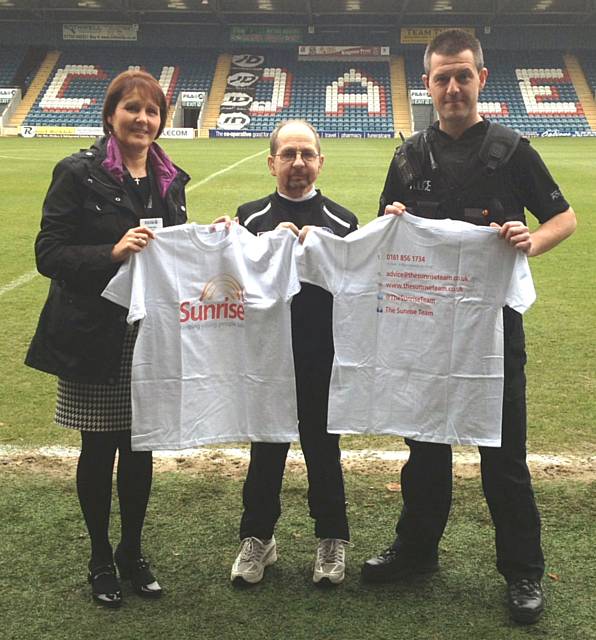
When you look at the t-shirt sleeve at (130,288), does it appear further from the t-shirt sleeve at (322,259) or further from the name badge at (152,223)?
the t-shirt sleeve at (322,259)

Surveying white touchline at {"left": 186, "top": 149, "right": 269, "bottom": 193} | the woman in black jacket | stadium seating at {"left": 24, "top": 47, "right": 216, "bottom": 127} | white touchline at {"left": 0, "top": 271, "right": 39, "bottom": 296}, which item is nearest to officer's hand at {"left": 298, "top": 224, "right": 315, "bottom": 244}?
the woman in black jacket

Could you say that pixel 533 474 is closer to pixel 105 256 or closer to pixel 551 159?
pixel 105 256

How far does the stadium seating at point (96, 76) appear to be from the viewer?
4172 centimetres

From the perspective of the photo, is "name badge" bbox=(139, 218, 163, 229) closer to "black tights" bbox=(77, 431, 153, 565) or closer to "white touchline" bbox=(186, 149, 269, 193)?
"black tights" bbox=(77, 431, 153, 565)

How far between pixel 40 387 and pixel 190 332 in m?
2.81

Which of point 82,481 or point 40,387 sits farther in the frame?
point 40,387

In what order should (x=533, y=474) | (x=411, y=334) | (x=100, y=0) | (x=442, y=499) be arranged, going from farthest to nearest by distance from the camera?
(x=100, y=0) → (x=533, y=474) → (x=442, y=499) → (x=411, y=334)

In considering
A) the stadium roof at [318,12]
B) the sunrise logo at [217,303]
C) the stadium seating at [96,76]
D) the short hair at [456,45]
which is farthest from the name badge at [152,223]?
the stadium roof at [318,12]

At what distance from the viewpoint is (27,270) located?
900 cm

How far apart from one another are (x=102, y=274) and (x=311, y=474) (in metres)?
1.11

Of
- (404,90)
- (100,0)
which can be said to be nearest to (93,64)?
(100,0)

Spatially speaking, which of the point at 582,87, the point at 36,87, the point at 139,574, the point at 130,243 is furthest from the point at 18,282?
the point at 582,87

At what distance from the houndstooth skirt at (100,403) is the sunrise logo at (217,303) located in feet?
0.70

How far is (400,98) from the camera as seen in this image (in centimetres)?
4328
